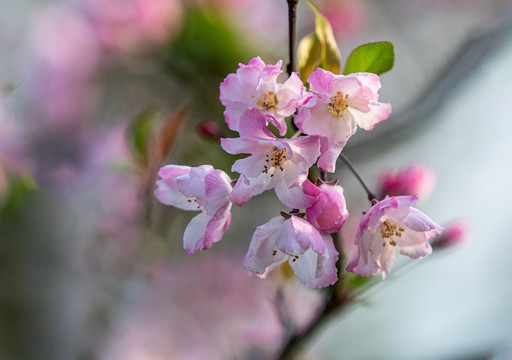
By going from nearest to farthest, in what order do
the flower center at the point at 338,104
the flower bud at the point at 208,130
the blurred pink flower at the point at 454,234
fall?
the flower center at the point at 338,104 < the flower bud at the point at 208,130 < the blurred pink flower at the point at 454,234

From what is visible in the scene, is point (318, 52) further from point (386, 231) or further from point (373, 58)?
point (386, 231)

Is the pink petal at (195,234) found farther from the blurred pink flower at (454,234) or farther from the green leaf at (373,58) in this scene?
the blurred pink flower at (454,234)

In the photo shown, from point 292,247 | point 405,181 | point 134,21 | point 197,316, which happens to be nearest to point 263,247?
point 292,247

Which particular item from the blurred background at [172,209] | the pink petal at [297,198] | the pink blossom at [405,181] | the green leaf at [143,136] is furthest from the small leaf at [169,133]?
the pink petal at [297,198]

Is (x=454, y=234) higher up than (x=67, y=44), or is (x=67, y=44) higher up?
(x=454, y=234)

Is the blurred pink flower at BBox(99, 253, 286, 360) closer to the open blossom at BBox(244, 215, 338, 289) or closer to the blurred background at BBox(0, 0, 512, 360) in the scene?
the blurred background at BBox(0, 0, 512, 360)

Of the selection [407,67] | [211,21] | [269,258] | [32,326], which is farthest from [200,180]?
[407,67]

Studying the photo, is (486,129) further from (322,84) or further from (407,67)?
(322,84)
